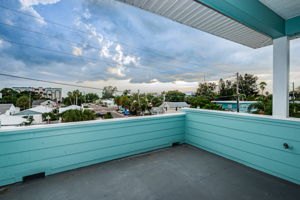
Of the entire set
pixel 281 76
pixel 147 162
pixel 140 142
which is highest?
pixel 281 76

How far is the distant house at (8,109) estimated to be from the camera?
1.66 m

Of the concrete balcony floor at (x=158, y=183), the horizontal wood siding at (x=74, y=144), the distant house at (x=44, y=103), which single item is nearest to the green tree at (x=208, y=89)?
the horizontal wood siding at (x=74, y=144)

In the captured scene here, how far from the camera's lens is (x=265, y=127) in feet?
5.14

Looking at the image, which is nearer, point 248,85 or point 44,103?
point 44,103

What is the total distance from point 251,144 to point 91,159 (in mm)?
2164

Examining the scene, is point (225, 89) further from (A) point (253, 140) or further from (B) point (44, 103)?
(B) point (44, 103)

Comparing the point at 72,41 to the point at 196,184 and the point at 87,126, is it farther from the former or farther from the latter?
the point at 196,184

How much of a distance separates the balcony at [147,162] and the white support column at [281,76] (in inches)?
26.5

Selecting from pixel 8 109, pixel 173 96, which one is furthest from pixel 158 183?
pixel 173 96

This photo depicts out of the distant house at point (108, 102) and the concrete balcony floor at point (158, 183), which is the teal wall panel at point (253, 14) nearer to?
Answer: the concrete balcony floor at point (158, 183)

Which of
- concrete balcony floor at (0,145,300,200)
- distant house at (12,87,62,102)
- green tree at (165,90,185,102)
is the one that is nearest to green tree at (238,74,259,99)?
green tree at (165,90,185,102)

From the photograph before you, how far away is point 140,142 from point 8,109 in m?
1.95

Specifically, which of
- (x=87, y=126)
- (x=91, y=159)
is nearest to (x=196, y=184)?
(x=91, y=159)

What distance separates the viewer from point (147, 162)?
182 centimetres
